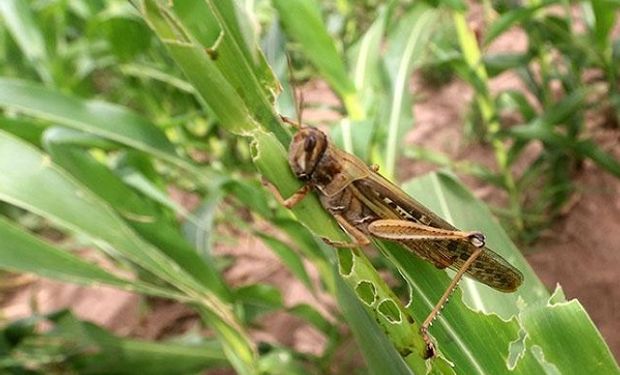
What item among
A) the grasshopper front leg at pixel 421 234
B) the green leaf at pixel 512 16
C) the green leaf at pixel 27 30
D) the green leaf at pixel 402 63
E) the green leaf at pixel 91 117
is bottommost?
the green leaf at pixel 512 16

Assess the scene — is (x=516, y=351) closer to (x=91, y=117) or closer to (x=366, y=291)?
(x=366, y=291)

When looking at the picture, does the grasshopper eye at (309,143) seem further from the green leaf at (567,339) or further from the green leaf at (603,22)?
the green leaf at (603,22)

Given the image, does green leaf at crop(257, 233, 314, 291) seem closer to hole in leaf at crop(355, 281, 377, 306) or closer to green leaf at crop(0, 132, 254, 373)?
green leaf at crop(0, 132, 254, 373)

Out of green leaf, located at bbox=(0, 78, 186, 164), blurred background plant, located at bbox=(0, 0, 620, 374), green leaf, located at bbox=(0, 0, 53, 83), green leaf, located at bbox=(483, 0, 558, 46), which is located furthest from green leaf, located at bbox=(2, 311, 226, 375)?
green leaf, located at bbox=(483, 0, 558, 46)

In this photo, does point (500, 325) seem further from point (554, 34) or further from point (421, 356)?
point (554, 34)

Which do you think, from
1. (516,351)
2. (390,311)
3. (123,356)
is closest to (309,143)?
(390,311)

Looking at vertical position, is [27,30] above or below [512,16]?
above

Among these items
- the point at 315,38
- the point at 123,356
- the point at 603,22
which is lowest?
the point at 603,22

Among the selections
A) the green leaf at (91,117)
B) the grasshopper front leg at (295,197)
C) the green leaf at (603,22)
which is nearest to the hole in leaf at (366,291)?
the grasshopper front leg at (295,197)
